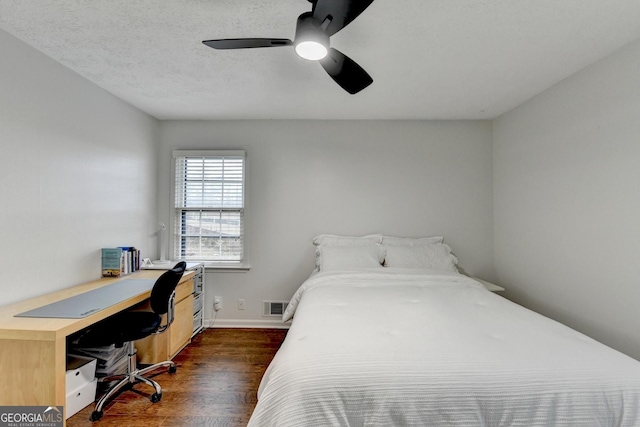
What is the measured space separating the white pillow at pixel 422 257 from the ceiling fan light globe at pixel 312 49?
84.4 inches

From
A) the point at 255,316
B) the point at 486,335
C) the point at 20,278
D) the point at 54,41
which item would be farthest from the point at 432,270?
the point at 54,41

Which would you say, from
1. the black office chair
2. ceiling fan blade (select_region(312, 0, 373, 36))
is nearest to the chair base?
the black office chair

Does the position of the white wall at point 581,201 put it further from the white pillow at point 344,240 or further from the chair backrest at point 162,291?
the chair backrest at point 162,291

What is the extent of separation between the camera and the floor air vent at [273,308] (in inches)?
134

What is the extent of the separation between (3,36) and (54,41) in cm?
24

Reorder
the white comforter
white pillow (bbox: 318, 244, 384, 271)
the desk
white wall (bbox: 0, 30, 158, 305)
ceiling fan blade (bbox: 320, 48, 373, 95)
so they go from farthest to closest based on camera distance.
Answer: white pillow (bbox: 318, 244, 384, 271)
white wall (bbox: 0, 30, 158, 305)
ceiling fan blade (bbox: 320, 48, 373, 95)
the desk
the white comforter

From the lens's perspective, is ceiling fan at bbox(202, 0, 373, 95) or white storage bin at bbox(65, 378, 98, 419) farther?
white storage bin at bbox(65, 378, 98, 419)

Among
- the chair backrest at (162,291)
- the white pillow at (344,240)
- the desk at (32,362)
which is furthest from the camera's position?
the white pillow at (344,240)

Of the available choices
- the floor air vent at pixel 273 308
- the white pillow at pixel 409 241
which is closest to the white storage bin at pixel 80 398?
the floor air vent at pixel 273 308

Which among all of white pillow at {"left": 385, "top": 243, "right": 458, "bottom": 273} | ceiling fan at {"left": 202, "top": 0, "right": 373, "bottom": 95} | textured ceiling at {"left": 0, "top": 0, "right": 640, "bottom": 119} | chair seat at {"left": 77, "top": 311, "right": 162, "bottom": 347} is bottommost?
chair seat at {"left": 77, "top": 311, "right": 162, "bottom": 347}

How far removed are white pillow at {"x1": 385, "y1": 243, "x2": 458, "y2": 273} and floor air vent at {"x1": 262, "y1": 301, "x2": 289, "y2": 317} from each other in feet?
4.33

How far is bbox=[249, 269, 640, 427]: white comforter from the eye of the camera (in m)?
1.11

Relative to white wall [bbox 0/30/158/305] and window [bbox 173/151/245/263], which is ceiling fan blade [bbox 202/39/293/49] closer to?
white wall [bbox 0/30/158/305]

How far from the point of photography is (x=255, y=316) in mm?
3428
